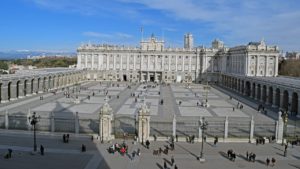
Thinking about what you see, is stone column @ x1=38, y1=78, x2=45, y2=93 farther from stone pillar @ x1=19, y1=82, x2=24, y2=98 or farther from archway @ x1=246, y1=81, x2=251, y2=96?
archway @ x1=246, y1=81, x2=251, y2=96

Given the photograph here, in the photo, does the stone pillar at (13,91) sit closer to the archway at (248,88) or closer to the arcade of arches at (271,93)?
the arcade of arches at (271,93)

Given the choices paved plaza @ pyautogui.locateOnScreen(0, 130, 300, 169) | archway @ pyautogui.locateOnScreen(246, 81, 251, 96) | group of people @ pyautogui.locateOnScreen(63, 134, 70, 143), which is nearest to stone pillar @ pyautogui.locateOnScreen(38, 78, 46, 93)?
paved plaza @ pyautogui.locateOnScreen(0, 130, 300, 169)

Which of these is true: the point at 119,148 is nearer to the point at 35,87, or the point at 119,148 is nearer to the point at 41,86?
the point at 35,87

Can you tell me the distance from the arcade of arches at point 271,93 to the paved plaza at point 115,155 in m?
21.4

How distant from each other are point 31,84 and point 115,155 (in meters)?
44.5

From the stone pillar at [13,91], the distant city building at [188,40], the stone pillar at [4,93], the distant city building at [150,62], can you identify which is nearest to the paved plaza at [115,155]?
the stone pillar at [4,93]

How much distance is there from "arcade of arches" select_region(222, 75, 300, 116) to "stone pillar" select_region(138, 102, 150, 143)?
25.2m

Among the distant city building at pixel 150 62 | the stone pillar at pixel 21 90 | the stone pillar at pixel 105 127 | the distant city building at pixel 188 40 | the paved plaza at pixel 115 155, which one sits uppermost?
the distant city building at pixel 188 40

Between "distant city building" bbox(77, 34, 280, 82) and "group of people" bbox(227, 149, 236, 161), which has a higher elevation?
"distant city building" bbox(77, 34, 280, 82)

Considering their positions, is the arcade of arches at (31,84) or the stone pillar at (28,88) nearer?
the arcade of arches at (31,84)

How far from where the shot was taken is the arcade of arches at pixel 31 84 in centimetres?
5508

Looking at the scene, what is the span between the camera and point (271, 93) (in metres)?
61.9

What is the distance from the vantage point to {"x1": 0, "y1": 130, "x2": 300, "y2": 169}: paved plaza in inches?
966

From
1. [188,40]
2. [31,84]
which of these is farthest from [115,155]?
[188,40]
